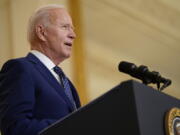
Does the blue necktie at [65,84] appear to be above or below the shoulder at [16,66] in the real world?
below

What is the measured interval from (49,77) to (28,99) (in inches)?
8.8

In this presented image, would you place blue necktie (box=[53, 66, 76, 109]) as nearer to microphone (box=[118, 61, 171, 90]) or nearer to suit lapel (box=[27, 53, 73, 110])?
suit lapel (box=[27, 53, 73, 110])

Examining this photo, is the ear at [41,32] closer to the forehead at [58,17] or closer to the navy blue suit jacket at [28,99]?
the forehead at [58,17]

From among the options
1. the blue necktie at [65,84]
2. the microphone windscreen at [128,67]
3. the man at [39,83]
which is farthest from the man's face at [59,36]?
the microphone windscreen at [128,67]

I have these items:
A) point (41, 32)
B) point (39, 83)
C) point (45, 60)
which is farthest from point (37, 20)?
point (39, 83)

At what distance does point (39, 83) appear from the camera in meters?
2.25

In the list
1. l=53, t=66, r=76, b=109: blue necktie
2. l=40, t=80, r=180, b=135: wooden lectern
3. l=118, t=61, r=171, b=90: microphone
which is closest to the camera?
l=40, t=80, r=180, b=135: wooden lectern

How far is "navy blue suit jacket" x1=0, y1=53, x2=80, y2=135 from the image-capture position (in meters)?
2.03

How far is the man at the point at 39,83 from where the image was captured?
2.07 m

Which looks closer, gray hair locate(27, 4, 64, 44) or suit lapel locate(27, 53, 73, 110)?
suit lapel locate(27, 53, 73, 110)

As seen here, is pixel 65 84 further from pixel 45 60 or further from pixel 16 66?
pixel 16 66

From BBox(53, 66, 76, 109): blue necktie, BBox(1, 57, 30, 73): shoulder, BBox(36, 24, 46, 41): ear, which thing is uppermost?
BBox(36, 24, 46, 41): ear

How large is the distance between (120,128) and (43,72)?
2.54ft

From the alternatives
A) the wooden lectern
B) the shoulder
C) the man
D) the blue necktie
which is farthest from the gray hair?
the wooden lectern
